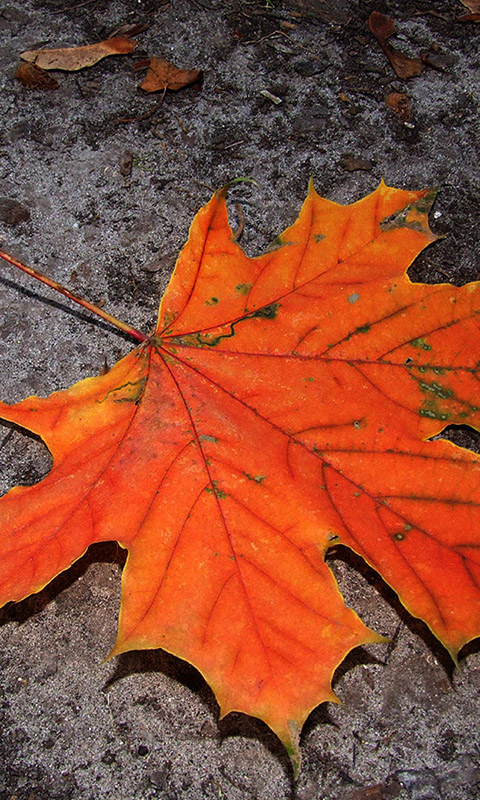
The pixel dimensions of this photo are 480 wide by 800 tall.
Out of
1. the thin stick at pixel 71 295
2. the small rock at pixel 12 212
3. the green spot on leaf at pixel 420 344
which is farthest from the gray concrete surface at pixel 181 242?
the green spot on leaf at pixel 420 344

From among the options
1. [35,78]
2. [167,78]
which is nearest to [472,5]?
[167,78]

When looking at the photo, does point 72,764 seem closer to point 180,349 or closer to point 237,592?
point 237,592

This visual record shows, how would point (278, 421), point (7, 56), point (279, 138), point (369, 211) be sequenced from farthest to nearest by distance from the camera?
point (7, 56), point (279, 138), point (369, 211), point (278, 421)

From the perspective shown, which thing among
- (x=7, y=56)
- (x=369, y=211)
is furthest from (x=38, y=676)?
(x=7, y=56)

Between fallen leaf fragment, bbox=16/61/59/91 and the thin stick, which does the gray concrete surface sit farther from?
the thin stick

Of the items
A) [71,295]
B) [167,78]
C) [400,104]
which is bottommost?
[71,295]

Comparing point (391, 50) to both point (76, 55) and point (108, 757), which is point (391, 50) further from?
point (108, 757)

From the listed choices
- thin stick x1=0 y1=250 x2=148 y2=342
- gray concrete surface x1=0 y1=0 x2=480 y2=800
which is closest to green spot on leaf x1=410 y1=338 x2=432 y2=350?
gray concrete surface x1=0 y1=0 x2=480 y2=800
